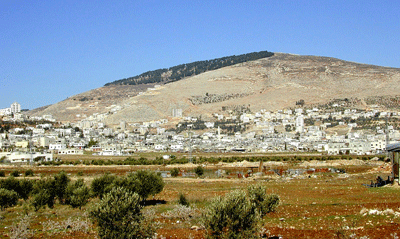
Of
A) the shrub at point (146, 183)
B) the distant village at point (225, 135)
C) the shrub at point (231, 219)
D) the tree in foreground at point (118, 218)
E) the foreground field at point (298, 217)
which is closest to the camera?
the shrub at point (231, 219)

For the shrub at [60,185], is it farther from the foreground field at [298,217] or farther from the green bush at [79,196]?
the green bush at [79,196]

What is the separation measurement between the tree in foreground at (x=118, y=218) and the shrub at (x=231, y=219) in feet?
7.57

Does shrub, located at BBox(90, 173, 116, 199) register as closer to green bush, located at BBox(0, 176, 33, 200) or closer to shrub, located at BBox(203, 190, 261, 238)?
green bush, located at BBox(0, 176, 33, 200)

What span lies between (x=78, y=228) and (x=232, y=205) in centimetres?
858

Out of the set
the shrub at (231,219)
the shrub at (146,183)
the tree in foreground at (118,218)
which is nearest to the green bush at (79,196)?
the shrub at (146,183)

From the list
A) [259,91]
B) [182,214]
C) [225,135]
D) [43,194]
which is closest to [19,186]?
[43,194]

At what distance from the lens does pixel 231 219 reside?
40.3 feet

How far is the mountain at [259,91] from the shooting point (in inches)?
5999

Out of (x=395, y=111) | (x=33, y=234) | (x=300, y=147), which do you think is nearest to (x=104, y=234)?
(x=33, y=234)

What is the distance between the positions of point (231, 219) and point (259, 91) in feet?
512

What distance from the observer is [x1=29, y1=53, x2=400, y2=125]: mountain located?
500 feet

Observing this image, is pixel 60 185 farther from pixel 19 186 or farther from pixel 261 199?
pixel 261 199

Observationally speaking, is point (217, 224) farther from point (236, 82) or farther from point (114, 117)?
point (236, 82)

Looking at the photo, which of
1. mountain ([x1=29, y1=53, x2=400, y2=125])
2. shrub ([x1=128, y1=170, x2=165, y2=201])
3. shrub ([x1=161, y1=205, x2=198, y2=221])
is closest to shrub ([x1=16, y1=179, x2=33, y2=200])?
shrub ([x1=128, y1=170, x2=165, y2=201])
